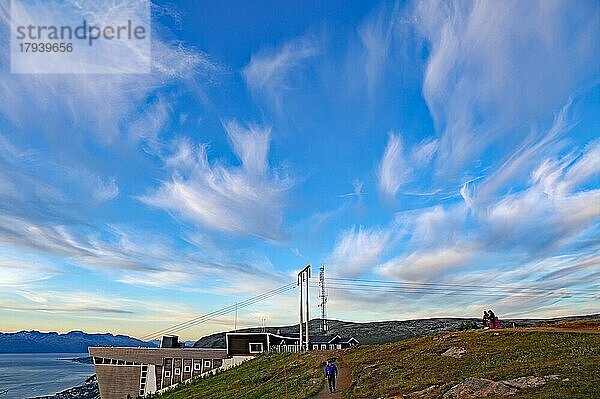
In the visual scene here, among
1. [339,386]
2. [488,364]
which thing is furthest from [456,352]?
[339,386]

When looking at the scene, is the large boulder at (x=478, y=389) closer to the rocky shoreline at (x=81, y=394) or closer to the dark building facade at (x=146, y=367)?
the dark building facade at (x=146, y=367)

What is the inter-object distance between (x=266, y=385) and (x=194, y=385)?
22.3m

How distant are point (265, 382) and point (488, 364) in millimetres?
18889

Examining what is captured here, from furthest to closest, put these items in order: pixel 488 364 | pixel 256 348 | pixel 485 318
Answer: pixel 256 348 < pixel 485 318 < pixel 488 364

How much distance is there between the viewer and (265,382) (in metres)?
41.8

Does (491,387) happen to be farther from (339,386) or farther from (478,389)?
(339,386)

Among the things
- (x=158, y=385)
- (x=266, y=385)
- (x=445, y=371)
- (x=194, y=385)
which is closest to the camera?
(x=445, y=371)

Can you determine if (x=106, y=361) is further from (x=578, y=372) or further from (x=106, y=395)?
(x=578, y=372)

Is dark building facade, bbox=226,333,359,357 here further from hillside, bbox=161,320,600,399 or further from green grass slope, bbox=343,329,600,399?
green grass slope, bbox=343,329,600,399

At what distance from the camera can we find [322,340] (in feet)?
271

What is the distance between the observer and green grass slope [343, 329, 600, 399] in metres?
22.1

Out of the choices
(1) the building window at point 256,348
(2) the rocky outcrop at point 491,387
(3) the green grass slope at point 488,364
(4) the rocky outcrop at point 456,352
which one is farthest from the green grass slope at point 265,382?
(2) the rocky outcrop at point 491,387

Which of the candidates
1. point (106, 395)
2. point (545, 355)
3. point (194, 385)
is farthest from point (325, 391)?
point (106, 395)

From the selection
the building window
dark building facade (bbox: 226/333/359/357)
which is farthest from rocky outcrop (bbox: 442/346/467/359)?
the building window
